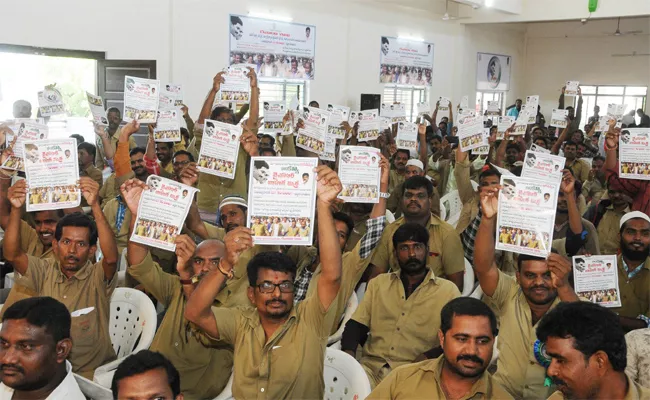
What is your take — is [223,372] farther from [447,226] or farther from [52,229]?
[447,226]

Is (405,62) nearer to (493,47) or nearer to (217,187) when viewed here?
(493,47)

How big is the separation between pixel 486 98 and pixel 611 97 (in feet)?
12.4

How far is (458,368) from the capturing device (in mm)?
2355

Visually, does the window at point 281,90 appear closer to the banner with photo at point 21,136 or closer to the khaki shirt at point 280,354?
the banner with photo at point 21,136

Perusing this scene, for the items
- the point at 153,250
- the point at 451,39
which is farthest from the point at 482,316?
the point at 451,39

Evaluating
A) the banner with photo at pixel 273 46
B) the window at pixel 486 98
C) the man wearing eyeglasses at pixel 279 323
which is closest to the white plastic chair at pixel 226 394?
the man wearing eyeglasses at pixel 279 323

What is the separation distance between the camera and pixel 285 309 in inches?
103

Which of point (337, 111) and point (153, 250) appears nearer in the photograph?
point (153, 250)

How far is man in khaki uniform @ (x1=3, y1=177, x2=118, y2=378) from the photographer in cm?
308

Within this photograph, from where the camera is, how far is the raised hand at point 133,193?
299cm

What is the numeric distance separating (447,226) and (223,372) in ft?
5.88

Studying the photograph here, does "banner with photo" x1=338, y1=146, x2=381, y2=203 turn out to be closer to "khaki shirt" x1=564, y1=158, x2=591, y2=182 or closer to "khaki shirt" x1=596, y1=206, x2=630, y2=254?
"khaki shirt" x1=596, y1=206, x2=630, y2=254

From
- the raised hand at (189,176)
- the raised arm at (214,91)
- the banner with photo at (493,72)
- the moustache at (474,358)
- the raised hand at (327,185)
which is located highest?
the banner with photo at (493,72)

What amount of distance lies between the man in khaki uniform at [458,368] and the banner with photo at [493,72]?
1442 centimetres
